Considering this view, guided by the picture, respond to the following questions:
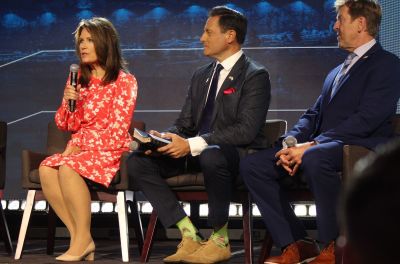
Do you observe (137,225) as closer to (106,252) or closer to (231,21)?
(106,252)

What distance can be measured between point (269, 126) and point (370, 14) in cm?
80

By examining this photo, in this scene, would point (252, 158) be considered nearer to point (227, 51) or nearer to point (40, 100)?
point (227, 51)

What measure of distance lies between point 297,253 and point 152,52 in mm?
2500

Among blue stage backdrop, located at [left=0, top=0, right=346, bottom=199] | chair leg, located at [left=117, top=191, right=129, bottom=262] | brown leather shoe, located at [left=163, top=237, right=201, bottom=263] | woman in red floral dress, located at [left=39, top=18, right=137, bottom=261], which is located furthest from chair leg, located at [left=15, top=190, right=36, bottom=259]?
blue stage backdrop, located at [left=0, top=0, right=346, bottom=199]

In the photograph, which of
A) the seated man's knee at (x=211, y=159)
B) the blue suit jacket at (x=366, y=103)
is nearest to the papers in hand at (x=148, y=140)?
the seated man's knee at (x=211, y=159)

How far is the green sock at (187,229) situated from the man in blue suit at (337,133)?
334 millimetres

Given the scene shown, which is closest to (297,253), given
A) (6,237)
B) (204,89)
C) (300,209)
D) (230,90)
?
(230,90)

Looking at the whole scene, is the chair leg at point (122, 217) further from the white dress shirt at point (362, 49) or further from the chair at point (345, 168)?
the white dress shirt at point (362, 49)

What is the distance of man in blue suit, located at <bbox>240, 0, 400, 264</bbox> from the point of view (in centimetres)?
264

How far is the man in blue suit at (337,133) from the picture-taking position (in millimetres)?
2637

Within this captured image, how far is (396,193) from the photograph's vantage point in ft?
0.51

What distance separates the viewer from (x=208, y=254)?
2.86 meters

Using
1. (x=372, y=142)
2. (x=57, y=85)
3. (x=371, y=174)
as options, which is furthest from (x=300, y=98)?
(x=371, y=174)

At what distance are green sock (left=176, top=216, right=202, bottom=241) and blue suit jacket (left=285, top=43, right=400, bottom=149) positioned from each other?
0.67 m
